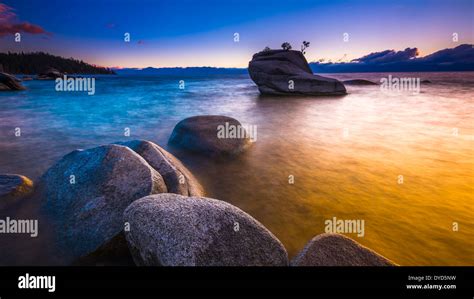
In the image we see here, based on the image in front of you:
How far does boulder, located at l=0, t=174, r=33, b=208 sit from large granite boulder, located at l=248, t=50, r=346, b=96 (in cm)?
2660

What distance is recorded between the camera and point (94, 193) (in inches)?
177

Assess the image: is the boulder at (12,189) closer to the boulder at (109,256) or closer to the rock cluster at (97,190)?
the rock cluster at (97,190)

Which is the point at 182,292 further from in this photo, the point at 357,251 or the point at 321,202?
the point at 321,202

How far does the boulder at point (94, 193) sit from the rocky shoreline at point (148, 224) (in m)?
0.02

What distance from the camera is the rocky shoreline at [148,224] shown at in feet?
Answer: 10.2

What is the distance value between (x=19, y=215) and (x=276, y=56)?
98.4 feet

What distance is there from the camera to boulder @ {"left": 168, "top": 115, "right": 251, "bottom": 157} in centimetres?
843

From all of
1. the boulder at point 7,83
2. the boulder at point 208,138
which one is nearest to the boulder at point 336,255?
the boulder at point 208,138

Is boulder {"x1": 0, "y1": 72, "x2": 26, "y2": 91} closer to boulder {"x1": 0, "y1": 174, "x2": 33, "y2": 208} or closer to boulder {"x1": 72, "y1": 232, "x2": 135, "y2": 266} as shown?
boulder {"x1": 0, "y1": 174, "x2": 33, "y2": 208}

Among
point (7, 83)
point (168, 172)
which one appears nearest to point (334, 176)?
point (168, 172)

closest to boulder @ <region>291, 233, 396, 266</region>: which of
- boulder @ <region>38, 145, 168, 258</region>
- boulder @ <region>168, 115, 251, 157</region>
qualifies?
boulder @ <region>38, 145, 168, 258</region>

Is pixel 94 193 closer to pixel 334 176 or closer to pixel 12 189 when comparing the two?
pixel 12 189

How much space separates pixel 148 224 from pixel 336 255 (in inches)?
91.4

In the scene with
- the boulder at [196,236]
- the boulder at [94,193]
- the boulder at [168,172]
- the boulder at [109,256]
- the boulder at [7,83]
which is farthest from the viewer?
the boulder at [7,83]
